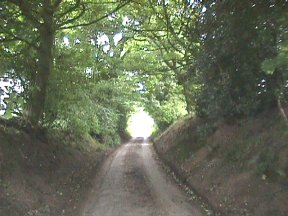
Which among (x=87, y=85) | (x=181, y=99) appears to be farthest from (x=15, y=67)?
(x=181, y=99)

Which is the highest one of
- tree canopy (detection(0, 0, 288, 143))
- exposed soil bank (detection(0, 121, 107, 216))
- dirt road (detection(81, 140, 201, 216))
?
tree canopy (detection(0, 0, 288, 143))

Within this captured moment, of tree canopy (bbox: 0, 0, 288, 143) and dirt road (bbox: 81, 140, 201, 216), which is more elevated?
tree canopy (bbox: 0, 0, 288, 143)

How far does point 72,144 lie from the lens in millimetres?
22703

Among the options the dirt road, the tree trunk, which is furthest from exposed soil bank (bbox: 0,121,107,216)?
the tree trunk

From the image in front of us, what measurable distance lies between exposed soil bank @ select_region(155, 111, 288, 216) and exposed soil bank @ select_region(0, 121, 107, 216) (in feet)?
14.4

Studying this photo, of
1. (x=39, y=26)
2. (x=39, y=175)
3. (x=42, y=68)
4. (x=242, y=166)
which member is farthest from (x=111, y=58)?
(x=242, y=166)

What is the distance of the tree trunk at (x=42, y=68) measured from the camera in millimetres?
15156

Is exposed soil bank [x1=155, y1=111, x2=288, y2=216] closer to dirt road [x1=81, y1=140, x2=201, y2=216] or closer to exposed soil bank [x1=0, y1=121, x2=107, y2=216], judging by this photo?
dirt road [x1=81, y1=140, x2=201, y2=216]

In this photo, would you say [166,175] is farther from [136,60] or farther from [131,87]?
[131,87]

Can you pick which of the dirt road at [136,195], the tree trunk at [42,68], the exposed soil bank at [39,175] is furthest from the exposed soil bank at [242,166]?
the tree trunk at [42,68]

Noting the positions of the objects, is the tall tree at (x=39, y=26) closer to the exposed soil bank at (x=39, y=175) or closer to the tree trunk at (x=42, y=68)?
the tree trunk at (x=42, y=68)

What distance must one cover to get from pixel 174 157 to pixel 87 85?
21.6 feet

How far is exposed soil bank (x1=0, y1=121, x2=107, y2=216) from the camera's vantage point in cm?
1195

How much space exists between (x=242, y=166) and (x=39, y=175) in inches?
277
